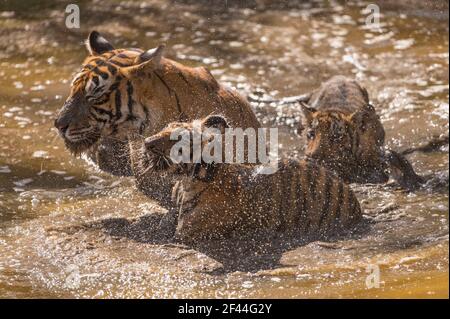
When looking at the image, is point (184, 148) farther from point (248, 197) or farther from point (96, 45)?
point (96, 45)

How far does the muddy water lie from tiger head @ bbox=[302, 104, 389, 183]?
260 millimetres

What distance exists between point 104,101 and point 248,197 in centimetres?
119

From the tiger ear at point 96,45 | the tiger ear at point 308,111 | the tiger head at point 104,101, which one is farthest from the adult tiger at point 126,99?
the tiger ear at point 308,111

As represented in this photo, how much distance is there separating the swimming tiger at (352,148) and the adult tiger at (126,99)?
98 cm

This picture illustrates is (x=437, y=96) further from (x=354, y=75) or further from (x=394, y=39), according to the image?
(x=394, y=39)

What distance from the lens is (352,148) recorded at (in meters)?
7.86

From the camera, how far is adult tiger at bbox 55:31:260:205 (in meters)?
6.83

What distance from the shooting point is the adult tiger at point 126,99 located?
683 centimetres

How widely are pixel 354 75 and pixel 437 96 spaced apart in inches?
40.9

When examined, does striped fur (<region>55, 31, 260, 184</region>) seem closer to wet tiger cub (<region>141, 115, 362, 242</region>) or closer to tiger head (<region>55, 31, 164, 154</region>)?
tiger head (<region>55, 31, 164, 154</region>)

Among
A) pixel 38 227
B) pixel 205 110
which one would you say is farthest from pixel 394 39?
pixel 38 227
